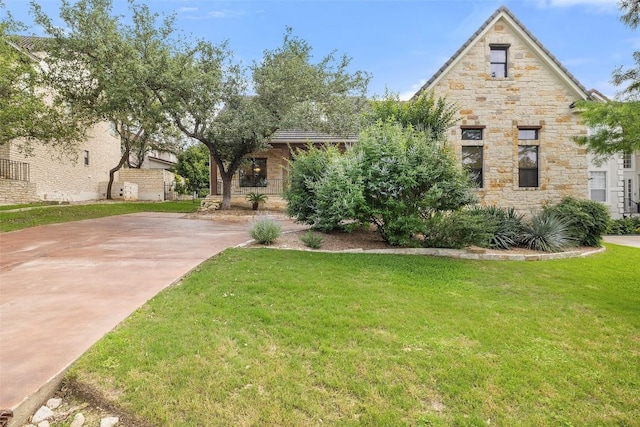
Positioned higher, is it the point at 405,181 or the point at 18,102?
the point at 18,102

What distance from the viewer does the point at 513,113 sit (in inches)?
540

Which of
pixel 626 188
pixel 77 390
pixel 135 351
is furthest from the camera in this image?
pixel 626 188

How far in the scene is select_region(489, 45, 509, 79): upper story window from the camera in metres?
13.9

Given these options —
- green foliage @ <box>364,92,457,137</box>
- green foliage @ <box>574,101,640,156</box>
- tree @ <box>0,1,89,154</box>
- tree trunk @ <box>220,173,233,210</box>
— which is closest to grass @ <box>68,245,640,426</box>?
green foliage @ <box>574,101,640,156</box>

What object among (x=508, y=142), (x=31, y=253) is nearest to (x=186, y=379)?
(x=31, y=253)

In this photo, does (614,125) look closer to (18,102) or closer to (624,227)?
(624,227)

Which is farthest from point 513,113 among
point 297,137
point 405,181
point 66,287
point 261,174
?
point 66,287

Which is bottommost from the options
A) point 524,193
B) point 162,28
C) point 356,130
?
point 524,193

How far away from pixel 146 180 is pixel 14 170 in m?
10.4

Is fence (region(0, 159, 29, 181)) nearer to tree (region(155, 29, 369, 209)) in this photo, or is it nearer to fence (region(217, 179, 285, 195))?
tree (region(155, 29, 369, 209))

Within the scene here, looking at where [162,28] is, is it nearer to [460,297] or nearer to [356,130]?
[356,130]

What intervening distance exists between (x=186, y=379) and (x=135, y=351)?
2.22 ft

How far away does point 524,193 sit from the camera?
13820 mm

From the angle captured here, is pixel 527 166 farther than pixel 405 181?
Yes
